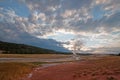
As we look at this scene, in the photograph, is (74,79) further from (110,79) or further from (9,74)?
(9,74)

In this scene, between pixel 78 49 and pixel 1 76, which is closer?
pixel 1 76

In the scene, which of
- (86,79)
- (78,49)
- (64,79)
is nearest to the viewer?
(86,79)

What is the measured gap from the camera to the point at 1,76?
24312 mm

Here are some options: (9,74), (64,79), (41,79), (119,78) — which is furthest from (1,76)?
(119,78)

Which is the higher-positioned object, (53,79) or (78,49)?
(78,49)

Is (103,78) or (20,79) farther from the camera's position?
(20,79)

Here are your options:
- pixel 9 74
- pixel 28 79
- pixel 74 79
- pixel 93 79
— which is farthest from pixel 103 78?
pixel 9 74

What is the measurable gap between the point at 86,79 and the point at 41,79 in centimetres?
619

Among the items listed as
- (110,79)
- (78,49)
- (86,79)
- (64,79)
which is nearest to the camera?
(110,79)

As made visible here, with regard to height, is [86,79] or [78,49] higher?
[78,49]

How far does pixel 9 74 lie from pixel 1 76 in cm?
201

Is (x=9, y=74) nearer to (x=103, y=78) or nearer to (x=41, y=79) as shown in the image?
(x=41, y=79)

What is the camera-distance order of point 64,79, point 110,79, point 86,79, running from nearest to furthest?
point 110,79 < point 86,79 < point 64,79

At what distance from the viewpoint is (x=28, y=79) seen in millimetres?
27922
